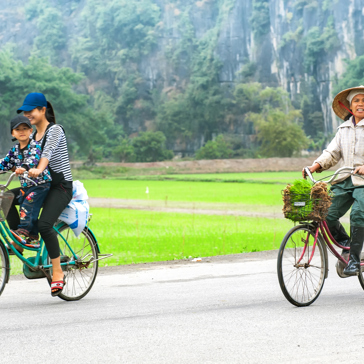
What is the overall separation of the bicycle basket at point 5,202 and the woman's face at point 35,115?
84 cm

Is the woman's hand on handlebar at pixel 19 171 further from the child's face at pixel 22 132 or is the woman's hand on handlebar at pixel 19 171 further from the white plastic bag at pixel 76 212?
the white plastic bag at pixel 76 212

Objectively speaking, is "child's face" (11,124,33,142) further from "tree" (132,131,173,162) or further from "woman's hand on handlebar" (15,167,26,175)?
"tree" (132,131,173,162)

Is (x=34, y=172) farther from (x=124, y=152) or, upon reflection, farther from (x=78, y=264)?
Result: (x=124, y=152)

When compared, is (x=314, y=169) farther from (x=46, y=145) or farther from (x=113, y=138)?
(x=113, y=138)

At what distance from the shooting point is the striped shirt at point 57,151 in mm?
6496

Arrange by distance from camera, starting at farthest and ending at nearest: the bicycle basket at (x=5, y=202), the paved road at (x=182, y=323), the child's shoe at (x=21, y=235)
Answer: the child's shoe at (x=21, y=235), the bicycle basket at (x=5, y=202), the paved road at (x=182, y=323)

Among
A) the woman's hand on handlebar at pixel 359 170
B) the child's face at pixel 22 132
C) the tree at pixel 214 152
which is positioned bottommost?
the tree at pixel 214 152

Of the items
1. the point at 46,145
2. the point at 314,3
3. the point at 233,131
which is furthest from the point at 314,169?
the point at 314,3

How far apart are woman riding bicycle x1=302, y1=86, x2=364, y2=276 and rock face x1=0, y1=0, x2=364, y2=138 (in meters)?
97.7

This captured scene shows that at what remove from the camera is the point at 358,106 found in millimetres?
6918

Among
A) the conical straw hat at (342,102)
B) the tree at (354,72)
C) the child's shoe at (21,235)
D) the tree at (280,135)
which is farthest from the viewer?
the tree at (354,72)

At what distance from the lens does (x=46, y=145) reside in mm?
6484

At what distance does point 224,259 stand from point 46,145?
5230 mm

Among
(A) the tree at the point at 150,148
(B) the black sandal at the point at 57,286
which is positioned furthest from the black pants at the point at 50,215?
(A) the tree at the point at 150,148
